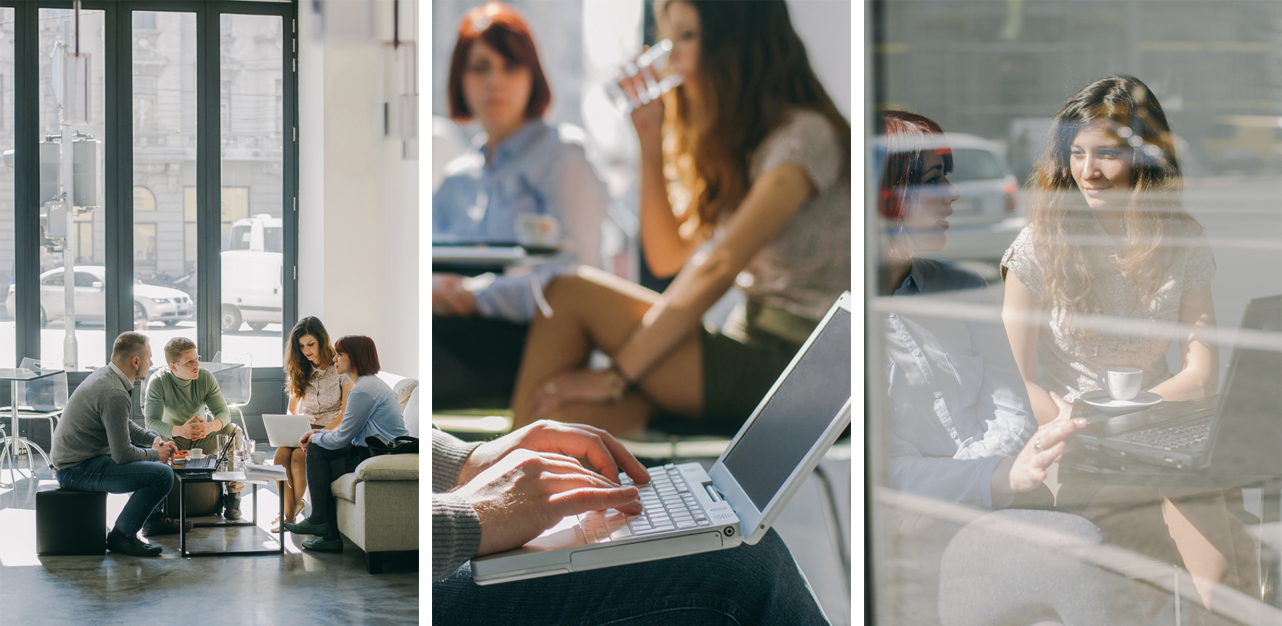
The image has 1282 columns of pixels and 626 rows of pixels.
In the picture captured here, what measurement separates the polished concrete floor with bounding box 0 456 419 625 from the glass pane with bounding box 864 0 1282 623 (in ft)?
7.49

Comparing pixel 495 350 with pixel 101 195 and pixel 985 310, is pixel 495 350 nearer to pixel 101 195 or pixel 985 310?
pixel 985 310

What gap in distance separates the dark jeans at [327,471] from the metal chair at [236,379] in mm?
497

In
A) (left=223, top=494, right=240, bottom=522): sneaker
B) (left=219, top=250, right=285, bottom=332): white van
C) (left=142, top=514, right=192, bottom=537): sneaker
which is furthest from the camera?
(left=219, top=250, right=285, bottom=332): white van

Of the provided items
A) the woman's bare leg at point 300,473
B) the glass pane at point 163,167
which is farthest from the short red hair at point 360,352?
the glass pane at point 163,167

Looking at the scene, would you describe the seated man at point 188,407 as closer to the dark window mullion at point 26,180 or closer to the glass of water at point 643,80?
the dark window mullion at point 26,180

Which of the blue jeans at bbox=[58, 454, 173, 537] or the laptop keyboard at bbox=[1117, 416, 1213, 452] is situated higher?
the laptop keyboard at bbox=[1117, 416, 1213, 452]

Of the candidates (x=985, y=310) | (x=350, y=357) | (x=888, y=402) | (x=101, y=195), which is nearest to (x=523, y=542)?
(x=888, y=402)

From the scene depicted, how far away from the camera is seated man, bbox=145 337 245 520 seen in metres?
4.04

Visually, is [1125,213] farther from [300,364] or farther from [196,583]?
[196,583]

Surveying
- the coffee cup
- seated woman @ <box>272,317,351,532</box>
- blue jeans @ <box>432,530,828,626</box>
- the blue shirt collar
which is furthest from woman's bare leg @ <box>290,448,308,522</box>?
the coffee cup

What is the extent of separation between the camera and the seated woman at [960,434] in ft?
6.48

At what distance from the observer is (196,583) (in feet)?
11.5

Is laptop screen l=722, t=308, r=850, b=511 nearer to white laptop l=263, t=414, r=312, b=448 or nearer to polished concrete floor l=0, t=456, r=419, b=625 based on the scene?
polished concrete floor l=0, t=456, r=419, b=625

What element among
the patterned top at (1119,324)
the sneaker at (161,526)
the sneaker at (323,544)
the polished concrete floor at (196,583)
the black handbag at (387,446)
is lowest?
the polished concrete floor at (196,583)
